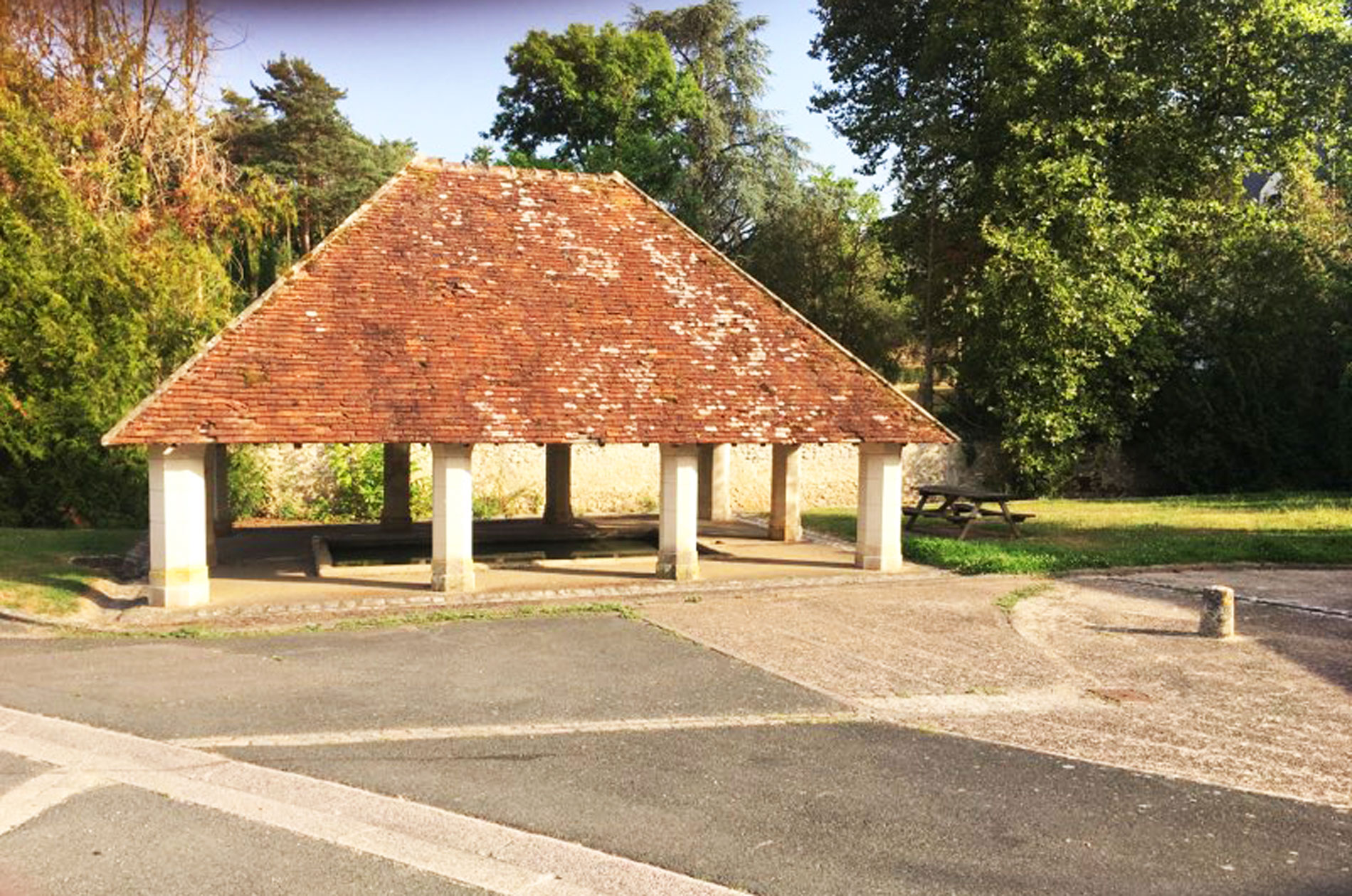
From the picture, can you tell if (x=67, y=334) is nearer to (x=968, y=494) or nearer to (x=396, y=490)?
(x=396, y=490)

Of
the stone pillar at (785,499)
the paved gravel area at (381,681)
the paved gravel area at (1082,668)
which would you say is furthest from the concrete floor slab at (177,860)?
the stone pillar at (785,499)

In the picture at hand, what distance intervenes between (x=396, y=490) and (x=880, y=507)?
1047 cm

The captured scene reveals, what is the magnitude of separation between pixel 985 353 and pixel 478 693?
22286 mm

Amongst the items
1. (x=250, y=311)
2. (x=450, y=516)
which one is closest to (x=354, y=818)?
(x=450, y=516)

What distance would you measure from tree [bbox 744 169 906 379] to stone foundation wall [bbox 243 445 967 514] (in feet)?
37.5

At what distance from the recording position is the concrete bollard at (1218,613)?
40.2 ft

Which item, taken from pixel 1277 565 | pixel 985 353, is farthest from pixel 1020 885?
pixel 985 353

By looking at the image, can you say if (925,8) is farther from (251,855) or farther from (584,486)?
(251,855)

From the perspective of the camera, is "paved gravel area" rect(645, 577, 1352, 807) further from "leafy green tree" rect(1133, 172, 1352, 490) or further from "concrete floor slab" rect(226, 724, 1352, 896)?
"leafy green tree" rect(1133, 172, 1352, 490)

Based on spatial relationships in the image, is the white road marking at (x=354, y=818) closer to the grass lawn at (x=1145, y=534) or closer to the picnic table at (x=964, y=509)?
the grass lawn at (x=1145, y=534)

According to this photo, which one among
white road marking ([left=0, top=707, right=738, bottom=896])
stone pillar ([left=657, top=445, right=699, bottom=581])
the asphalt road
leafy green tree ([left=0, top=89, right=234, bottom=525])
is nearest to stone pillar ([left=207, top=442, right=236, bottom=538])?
leafy green tree ([left=0, top=89, right=234, bottom=525])

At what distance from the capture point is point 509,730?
843 centimetres

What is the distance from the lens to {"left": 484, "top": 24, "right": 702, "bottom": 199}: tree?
3944cm

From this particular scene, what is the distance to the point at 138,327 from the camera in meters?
21.4
